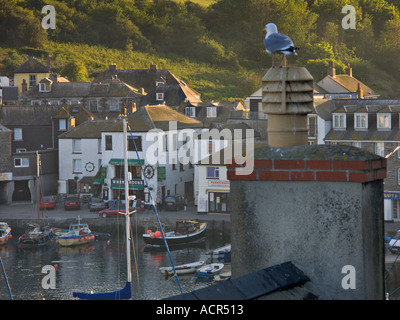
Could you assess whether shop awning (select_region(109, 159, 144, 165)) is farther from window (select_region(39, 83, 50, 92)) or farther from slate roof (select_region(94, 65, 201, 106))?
window (select_region(39, 83, 50, 92))

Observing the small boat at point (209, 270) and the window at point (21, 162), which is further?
the window at point (21, 162)

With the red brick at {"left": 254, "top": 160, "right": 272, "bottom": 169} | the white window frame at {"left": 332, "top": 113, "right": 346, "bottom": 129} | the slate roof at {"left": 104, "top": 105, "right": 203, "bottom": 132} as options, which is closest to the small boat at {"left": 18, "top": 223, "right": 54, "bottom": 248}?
the slate roof at {"left": 104, "top": 105, "right": 203, "bottom": 132}

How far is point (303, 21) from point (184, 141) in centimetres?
5742

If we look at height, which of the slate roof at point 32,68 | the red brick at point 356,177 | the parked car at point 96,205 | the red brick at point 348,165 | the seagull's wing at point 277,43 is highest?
the slate roof at point 32,68

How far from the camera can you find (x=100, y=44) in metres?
111

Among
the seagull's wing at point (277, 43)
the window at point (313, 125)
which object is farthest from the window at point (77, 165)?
the seagull's wing at point (277, 43)

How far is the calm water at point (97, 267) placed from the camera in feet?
121

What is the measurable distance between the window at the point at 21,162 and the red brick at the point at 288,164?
54.3 m

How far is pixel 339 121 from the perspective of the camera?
5059cm

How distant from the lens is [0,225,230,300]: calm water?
36.9 m

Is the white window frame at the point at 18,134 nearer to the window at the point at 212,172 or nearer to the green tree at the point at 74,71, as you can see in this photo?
the window at the point at 212,172

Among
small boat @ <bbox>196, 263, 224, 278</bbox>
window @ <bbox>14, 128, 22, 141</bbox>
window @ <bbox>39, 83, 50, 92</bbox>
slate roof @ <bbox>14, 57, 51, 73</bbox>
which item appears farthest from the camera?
slate roof @ <bbox>14, 57, 51, 73</bbox>

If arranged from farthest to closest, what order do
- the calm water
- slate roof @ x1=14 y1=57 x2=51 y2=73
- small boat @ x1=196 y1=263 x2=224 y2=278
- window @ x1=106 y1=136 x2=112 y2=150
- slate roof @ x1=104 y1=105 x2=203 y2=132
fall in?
slate roof @ x1=14 y1=57 x2=51 y2=73, window @ x1=106 y1=136 x2=112 y2=150, slate roof @ x1=104 y1=105 x2=203 y2=132, small boat @ x1=196 y1=263 x2=224 y2=278, the calm water

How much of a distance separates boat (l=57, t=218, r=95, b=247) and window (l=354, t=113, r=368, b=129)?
54.0 ft
